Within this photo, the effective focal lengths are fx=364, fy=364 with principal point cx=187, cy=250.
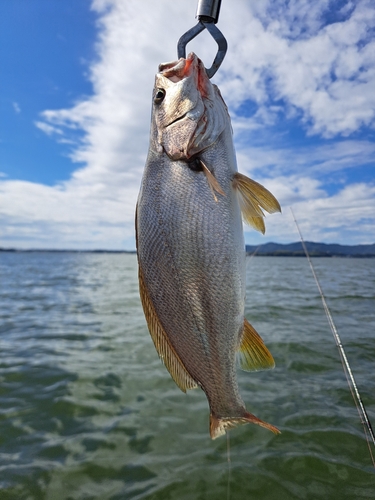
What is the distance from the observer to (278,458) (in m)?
4.79

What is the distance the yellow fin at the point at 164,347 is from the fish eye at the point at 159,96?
3.67ft

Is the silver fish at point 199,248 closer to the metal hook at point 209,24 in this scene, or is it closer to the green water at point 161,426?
the metal hook at point 209,24

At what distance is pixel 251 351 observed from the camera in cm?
215

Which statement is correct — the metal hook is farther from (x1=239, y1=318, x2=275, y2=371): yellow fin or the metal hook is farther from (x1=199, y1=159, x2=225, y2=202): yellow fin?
(x1=239, y1=318, x2=275, y2=371): yellow fin

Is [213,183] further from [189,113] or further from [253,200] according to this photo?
[189,113]

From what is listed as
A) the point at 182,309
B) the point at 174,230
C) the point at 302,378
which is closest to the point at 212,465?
the point at 302,378

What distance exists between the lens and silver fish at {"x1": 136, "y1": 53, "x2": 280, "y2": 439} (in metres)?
1.94

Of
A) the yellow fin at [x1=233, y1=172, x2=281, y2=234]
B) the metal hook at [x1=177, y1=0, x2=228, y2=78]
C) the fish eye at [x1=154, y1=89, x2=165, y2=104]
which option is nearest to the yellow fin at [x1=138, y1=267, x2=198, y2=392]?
the yellow fin at [x1=233, y1=172, x2=281, y2=234]

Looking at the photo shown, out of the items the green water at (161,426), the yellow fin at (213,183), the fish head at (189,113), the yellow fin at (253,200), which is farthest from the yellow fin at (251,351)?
the green water at (161,426)

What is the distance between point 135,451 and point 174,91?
4711 mm

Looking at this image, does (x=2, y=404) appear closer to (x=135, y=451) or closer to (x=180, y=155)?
(x=135, y=451)

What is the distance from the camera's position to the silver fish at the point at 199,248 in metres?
1.94

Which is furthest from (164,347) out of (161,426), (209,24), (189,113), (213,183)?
(161,426)

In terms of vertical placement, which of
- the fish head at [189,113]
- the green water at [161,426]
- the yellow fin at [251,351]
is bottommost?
the green water at [161,426]
